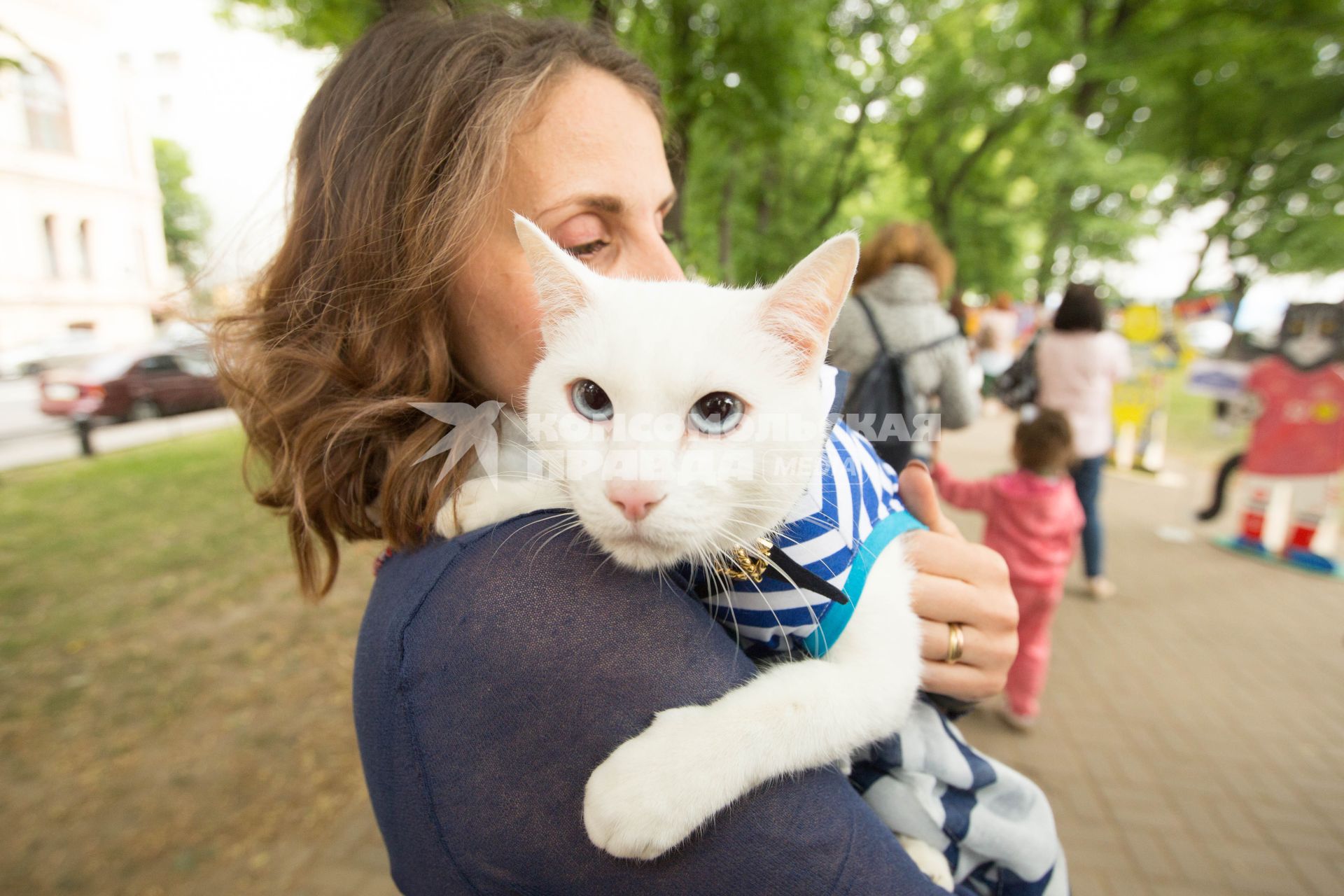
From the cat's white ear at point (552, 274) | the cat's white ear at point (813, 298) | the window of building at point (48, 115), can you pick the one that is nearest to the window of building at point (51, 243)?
the window of building at point (48, 115)

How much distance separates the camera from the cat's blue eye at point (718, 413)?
44.0 inches

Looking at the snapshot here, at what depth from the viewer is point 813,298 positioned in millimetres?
1125

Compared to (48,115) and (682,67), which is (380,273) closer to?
(682,67)

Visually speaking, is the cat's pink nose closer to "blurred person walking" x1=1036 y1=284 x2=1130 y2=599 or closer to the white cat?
the white cat

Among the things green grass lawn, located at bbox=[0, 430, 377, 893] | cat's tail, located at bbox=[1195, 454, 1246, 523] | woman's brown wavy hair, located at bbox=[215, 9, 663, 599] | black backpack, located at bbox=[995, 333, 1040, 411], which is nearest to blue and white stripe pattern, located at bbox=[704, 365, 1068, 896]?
woman's brown wavy hair, located at bbox=[215, 9, 663, 599]

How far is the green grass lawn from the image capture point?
2939mm

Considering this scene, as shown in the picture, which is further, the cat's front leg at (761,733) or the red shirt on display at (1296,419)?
the red shirt on display at (1296,419)

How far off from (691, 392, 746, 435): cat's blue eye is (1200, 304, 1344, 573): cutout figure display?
711 cm

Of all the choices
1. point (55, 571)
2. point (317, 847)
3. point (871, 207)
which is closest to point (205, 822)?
point (317, 847)

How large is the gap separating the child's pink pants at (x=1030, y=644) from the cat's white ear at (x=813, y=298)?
9.74ft

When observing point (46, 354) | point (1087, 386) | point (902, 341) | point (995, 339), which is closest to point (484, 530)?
point (902, 341)

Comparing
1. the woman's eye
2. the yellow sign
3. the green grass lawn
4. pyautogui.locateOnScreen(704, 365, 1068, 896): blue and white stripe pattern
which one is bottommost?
the green grass lawn

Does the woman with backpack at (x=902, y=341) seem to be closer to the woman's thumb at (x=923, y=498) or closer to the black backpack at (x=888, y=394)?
the black backpack at (x=888, y=394)

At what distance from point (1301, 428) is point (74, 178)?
663 inches
